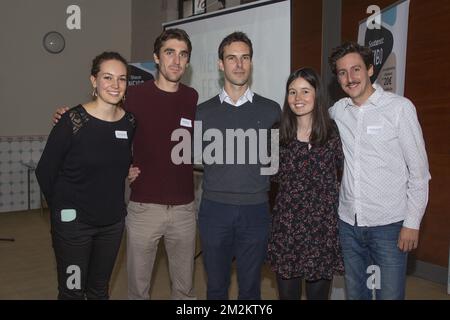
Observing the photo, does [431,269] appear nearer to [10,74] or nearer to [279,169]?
[279,169]

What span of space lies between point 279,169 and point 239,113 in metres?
0.33

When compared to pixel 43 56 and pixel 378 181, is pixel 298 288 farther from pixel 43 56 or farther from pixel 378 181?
pixel 43 56

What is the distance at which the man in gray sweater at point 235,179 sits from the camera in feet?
6.89

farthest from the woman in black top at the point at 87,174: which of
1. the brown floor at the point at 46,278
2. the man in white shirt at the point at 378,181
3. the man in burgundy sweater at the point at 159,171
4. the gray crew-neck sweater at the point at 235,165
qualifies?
the brown floor at the point at 46,278

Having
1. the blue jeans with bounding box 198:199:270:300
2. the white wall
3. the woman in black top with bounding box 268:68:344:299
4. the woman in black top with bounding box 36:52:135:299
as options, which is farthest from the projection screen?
the white wall

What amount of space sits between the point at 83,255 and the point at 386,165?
4.48ft

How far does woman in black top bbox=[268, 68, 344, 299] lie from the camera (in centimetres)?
197

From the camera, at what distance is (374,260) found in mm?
1970

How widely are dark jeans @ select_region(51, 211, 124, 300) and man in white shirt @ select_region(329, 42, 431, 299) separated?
107 cm

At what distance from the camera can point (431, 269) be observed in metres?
3.47

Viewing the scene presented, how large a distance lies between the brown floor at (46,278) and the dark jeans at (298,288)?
1.07 meters

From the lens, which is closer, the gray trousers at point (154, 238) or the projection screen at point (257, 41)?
the gray trousers at point (154, 238)

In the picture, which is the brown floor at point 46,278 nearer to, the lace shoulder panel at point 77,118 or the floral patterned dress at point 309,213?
the floral patterned dress at point 309,213

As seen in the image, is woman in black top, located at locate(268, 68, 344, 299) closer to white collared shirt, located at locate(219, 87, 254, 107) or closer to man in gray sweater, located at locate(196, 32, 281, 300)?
man in gray sweater, located at locate(196, 32, 281, 300)
